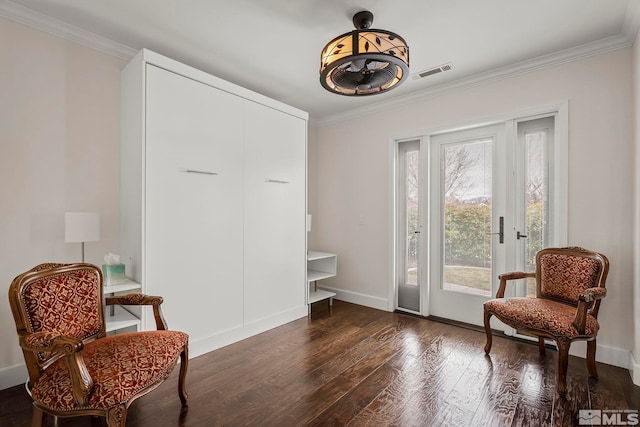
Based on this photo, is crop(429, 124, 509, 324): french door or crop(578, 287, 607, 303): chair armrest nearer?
crop(578, 287, 607, 303): chair armrest

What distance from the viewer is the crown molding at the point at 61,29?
220 centimetres

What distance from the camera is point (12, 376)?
2.21m

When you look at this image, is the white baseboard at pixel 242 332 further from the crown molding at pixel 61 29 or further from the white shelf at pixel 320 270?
the crown molding at pixel 61 29

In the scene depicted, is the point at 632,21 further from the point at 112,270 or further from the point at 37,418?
the point at 37,418

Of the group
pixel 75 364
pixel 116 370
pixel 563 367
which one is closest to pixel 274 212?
pixel 116 370

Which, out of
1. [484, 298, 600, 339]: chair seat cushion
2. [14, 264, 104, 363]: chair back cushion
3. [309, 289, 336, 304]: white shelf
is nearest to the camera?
[14, 264, 104, 363]: chair back cushion

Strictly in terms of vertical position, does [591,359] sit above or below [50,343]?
below

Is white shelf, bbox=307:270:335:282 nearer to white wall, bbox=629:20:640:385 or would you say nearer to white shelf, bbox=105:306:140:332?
white shelf, bbox=105:306:140:332

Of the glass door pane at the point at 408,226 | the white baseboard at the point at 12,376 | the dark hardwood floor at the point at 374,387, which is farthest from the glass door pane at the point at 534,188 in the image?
the white baseboard at the point at 12,376

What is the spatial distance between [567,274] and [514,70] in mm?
1941

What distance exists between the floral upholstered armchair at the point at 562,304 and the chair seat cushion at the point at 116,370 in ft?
7.96

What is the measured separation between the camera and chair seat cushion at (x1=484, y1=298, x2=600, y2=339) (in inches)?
85.0

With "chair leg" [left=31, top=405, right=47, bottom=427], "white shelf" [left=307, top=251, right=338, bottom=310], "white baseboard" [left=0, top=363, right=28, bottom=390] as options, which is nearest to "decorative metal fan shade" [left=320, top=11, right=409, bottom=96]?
"white shelf" [left=307, top=251, right=338, bottom=310]

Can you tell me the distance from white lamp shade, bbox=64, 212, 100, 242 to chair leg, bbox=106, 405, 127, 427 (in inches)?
51.7
